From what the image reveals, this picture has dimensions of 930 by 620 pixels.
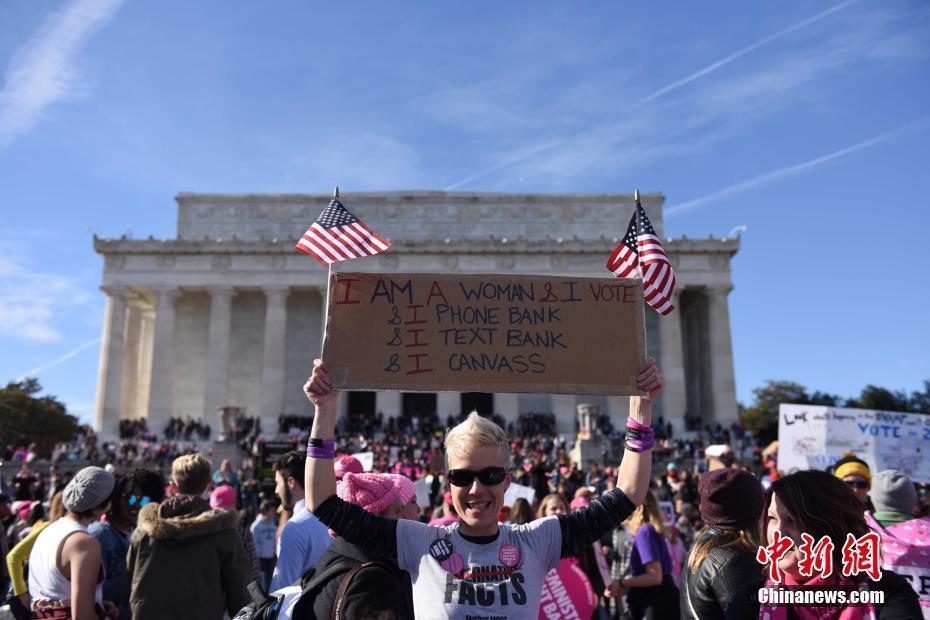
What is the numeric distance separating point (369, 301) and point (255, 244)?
5186 cm

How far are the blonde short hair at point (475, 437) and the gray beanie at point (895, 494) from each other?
3.64 meters

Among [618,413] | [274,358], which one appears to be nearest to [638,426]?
[618,413]

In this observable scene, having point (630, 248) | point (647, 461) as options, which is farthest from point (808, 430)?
point (647, 461)

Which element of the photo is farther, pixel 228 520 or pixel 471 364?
pixel 228 520

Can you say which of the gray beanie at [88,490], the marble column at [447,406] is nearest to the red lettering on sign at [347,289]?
the gray beanie at [88,490]

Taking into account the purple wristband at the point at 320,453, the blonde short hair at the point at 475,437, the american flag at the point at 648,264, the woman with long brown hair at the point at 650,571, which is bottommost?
the woman with long brown hair at the point at 650,571

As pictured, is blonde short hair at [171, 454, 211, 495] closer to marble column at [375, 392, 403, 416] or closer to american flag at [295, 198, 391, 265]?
american flag at [295, 198, 391, 265]

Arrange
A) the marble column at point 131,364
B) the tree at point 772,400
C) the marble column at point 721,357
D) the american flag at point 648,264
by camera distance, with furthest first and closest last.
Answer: the tree at point 772,400
the marble column at point 131,364
the marble column at point 721,357
the american flag at point 648,264

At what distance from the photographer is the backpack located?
341 cm

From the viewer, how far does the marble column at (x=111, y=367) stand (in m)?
51.1

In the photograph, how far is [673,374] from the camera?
2058 inches

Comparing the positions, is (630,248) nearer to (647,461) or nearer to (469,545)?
(647,461)

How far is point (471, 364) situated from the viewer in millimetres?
4211

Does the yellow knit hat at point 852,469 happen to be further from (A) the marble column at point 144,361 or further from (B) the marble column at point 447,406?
(A) the marble column at point 144,361
